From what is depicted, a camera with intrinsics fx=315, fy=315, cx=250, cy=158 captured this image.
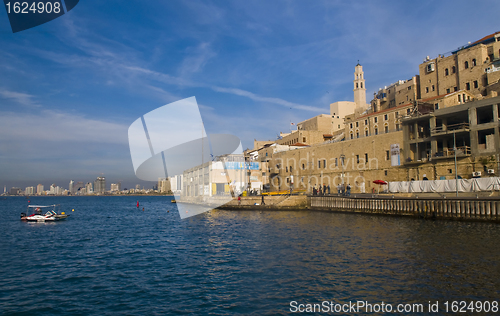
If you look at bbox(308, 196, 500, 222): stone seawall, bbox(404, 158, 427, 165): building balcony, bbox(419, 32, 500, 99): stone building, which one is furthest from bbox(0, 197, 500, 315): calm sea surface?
bbox(419, 32, 500, 99): stone building

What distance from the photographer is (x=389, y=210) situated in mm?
35500

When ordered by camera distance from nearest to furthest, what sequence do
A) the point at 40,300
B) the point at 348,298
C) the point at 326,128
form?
the point at 348,298, the point at 40,300, the point at 326,128

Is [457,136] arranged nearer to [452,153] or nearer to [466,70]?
[452,153]

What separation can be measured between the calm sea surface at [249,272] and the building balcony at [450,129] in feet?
55.8

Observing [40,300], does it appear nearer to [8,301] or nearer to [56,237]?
[8,301]

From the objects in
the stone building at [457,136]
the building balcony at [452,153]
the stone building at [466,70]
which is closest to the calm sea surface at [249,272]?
the stone building at [457,136]

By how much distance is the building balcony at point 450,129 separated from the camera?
1526 inches

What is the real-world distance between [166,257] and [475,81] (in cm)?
5690

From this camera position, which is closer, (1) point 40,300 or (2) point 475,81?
(1) point 40,300

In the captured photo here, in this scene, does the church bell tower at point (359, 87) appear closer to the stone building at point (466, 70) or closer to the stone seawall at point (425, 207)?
the stone building at point (466, 70)

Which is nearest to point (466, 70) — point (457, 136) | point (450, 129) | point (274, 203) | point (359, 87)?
point (450, 129)

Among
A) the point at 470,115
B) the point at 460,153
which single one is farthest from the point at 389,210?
the point at 470,115

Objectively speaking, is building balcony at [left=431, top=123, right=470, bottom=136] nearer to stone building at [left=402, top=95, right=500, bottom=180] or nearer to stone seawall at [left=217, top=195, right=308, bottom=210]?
stone building at [left=402, top=95, right=500, bottom=180]

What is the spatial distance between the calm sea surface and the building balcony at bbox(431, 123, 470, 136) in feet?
55.8
